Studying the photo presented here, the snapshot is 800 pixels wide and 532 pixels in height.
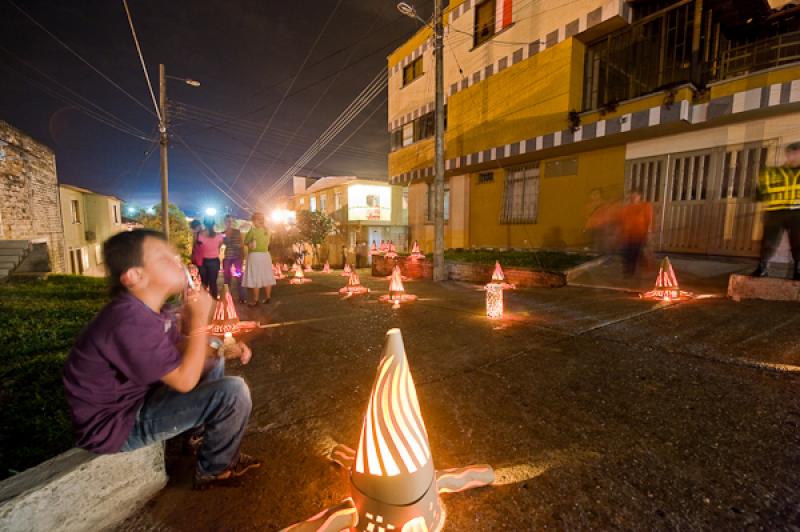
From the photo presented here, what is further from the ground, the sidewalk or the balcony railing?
the balcony railing

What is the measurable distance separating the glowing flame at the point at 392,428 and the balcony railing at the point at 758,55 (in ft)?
39.7

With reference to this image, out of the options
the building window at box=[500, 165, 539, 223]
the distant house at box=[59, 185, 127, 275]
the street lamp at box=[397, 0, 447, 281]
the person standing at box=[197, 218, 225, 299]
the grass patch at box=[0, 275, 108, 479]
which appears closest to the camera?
the grass patch at box=[0, 275, 108, 479]

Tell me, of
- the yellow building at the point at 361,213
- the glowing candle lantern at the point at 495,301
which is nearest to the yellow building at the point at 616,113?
the glowing candle lantern at the point at 495,301

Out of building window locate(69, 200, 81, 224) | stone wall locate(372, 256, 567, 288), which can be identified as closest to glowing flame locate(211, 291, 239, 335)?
stone wall locate(372, 256, 567, 288)

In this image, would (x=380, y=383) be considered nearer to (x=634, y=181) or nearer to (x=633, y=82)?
(x=634, y=181)

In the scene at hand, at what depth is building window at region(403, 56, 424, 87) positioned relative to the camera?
17353 millimetres

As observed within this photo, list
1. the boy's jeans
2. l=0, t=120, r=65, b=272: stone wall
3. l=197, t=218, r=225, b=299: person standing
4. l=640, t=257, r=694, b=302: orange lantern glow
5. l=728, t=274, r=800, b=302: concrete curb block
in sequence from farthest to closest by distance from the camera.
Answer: l=0, t=120, r=65, b=272: stone wall < l=197, t=218, r=225, b=299: person standing < l=640, t=257, r=694, b=302: orange lantern glow < l=728, t=274, r=800, b=302: concrete curb block < the boy's jeans

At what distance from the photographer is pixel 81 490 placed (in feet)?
5.43

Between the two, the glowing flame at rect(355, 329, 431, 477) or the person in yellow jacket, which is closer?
the glowing flame at rect(355, 329, 431, 477)

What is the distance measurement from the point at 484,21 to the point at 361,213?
19270 mm

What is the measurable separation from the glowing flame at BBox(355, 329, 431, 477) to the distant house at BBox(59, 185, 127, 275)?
28.0 meters

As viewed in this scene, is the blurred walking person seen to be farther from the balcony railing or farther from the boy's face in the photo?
the balcony railing

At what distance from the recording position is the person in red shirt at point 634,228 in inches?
286

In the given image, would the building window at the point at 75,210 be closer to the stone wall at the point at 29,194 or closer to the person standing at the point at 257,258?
the stone wall at the point at 29,194
